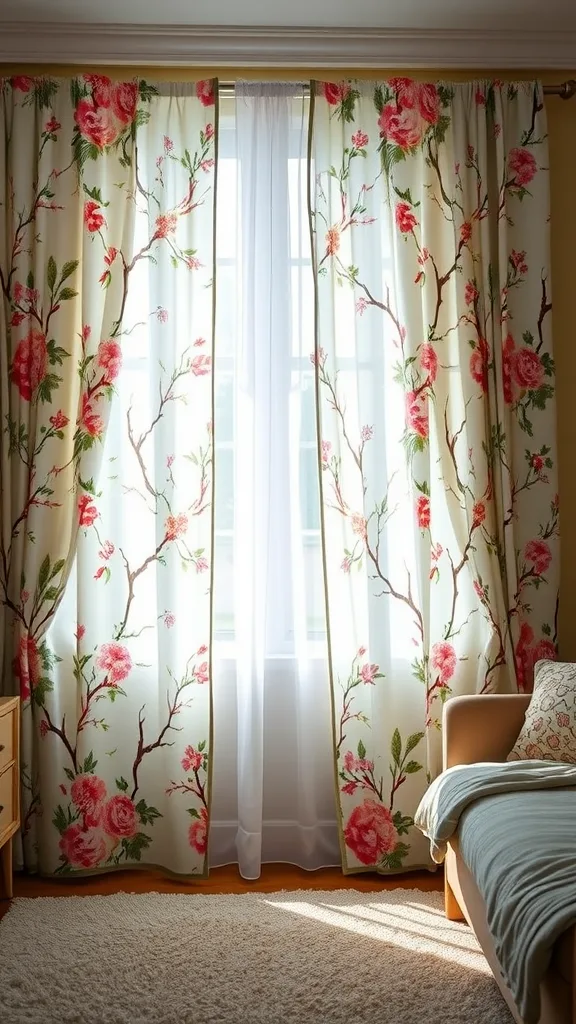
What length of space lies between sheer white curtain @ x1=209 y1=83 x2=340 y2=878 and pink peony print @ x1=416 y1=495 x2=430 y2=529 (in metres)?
0.36

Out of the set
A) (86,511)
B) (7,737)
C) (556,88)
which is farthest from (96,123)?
(7,737)

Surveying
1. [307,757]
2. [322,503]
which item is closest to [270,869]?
[307,757]

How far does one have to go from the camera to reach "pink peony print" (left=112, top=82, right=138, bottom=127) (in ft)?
10.2

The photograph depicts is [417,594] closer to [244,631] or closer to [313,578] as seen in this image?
[313,578]

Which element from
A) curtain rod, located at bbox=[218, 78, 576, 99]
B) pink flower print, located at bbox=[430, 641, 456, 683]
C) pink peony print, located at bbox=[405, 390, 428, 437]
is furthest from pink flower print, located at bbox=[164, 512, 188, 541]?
curtain rod, located at bbox=[218, 78, 576, 99]

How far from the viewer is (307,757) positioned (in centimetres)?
315

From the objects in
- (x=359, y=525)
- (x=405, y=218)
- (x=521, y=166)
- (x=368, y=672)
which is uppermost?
(x=521, y=166)

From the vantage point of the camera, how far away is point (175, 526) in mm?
3094

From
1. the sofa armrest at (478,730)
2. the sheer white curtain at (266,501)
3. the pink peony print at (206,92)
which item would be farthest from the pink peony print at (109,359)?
the sofa armrest at (478,730)

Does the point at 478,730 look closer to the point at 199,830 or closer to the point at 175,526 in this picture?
the point at 199,830

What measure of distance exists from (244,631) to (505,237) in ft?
5.53

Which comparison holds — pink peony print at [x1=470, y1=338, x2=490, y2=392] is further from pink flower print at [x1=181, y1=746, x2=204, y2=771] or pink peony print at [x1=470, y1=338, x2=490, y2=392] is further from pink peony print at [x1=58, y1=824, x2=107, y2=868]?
pink peony print at [x1=58, y1=824, x2=107, y2=868]

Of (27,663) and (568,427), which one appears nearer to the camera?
(27,663)

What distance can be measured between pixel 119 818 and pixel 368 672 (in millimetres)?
1015
